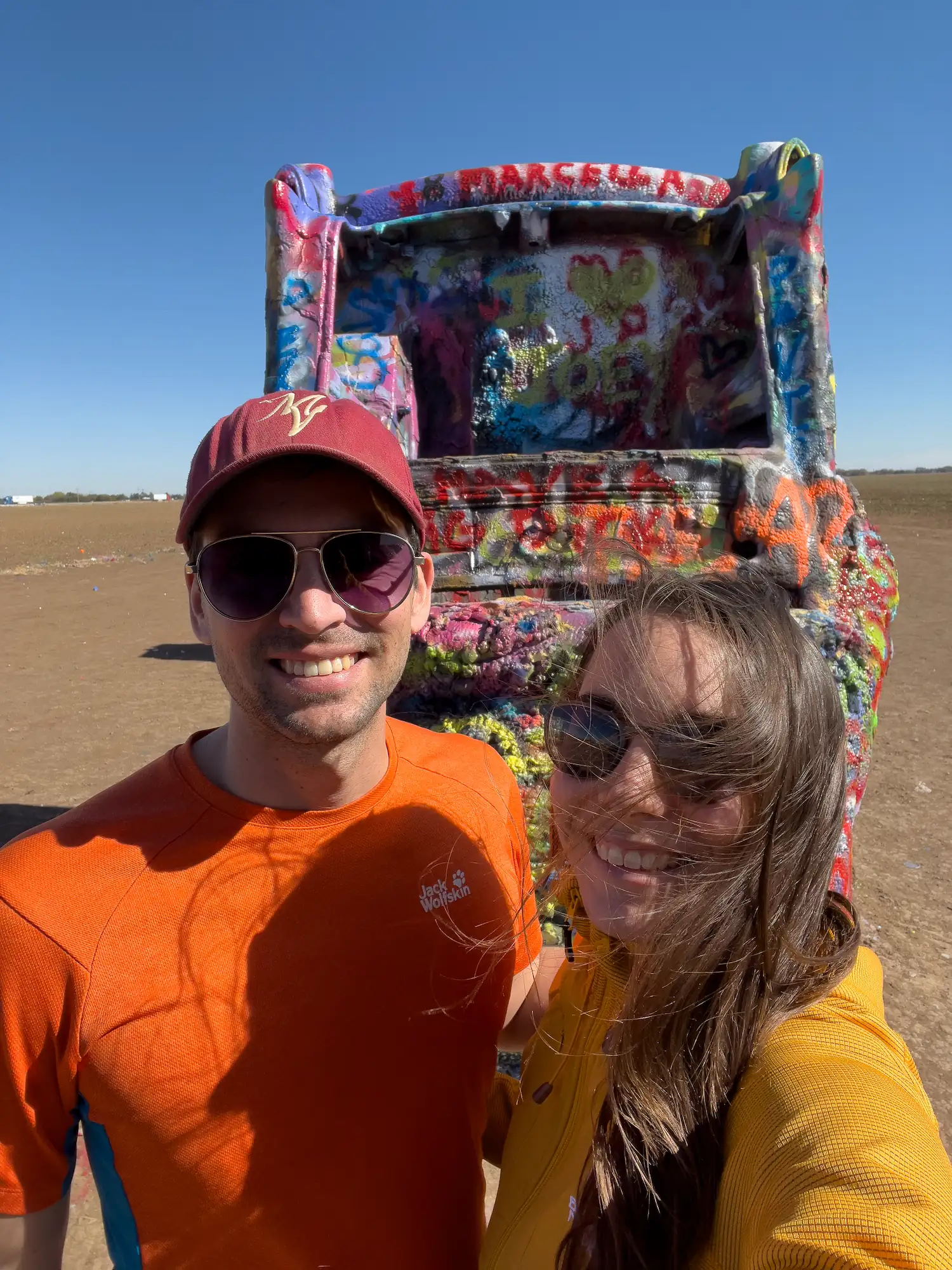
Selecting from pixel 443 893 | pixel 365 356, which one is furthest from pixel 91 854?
pixel 365 356

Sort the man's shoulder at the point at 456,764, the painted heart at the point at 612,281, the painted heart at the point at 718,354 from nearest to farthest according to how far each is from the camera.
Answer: the man's shoulder at the point at 456,764 < the painted heart at the point at 718,354 < the painted heart at the point at 612,281

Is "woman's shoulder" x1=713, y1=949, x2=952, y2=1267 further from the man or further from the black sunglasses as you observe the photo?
the man

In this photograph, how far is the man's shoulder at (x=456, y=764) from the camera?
1444 mm

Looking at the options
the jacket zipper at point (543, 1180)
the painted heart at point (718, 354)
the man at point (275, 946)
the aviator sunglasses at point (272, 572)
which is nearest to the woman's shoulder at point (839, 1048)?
the jacket zipper at point (543, 1180)

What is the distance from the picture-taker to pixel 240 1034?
1.08m

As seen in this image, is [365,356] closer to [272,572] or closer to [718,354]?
[718,354]

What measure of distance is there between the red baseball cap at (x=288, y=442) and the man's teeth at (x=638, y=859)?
2.20 feet

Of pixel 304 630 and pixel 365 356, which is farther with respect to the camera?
pixel 365 356

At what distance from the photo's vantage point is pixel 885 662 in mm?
2990

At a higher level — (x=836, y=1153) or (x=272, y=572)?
(x=272, y=572)

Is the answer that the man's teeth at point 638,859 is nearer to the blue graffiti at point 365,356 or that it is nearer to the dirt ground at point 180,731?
the dirt ground at point 180,731

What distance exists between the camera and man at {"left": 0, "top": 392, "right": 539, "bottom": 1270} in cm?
105

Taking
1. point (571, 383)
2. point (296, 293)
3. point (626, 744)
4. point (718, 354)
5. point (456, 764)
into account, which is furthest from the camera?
point (571, 383)

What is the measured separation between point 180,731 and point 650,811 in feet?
18.9
